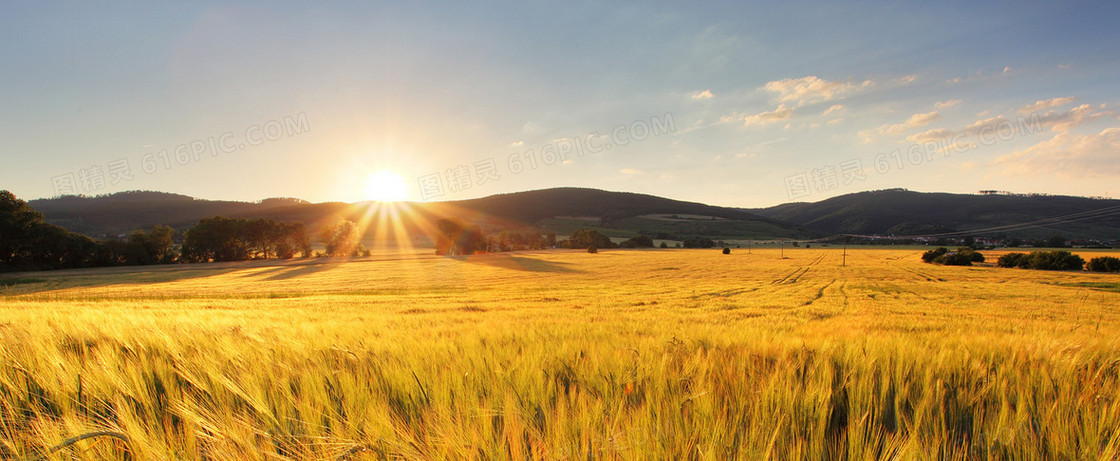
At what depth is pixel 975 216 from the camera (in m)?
160

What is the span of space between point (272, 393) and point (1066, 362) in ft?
13.9

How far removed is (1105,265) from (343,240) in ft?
348

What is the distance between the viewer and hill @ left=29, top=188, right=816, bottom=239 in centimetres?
10469

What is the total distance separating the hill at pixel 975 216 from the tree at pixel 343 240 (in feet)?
582

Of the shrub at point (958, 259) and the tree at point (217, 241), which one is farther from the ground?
the tree at point (217, 241)

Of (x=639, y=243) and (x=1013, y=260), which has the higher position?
(x=639, y=243)

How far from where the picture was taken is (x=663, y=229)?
140 m

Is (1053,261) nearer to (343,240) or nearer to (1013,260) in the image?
(1013,260)

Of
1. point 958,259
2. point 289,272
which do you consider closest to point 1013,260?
point 958,259

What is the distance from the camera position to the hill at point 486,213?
105m

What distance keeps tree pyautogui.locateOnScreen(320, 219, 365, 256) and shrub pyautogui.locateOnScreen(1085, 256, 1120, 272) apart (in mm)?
103418

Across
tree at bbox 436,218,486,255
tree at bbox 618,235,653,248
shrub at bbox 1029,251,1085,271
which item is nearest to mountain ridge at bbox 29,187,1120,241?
tree at bbox 618,235,653,248

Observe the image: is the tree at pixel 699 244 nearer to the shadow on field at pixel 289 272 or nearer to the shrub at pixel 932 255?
the shrub at pixel 932 255

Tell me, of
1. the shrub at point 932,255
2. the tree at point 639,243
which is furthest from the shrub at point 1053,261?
the tree at point 639,243
